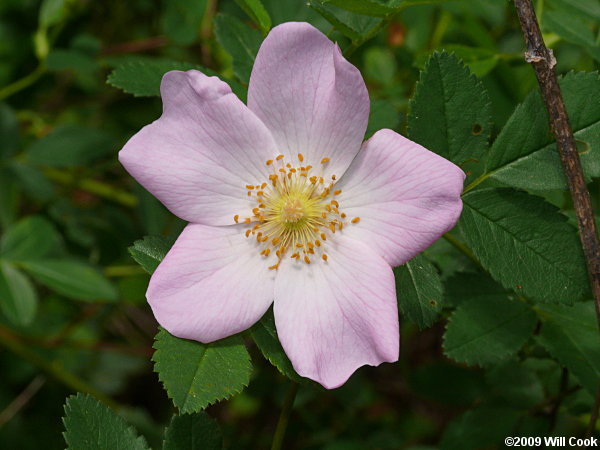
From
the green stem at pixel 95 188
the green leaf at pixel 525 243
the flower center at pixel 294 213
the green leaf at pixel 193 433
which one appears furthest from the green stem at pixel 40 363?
the green leaf at pixel 525 243

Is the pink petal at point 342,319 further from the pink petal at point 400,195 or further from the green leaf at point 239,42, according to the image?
the green leaf at point 239,42

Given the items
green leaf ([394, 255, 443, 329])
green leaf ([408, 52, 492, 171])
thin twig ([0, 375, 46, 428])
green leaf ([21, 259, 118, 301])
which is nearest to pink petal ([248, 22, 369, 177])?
green leaf ([408, 52, 492, 171])

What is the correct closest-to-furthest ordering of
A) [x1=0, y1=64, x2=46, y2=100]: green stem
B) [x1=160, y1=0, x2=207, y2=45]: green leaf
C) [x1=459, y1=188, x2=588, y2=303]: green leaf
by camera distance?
1. [x1=459, y1=188, x2=588, y2=303]: green leaf
2. [x1=160, y1=0, x2=207, y2=45]: green leaf
3. [x1=0, y1=64, x2=46, y2=100]: green stem

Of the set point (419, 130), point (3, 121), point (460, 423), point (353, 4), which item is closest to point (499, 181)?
point (419, 130)

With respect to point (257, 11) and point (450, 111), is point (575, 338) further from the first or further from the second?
point (257, 11)

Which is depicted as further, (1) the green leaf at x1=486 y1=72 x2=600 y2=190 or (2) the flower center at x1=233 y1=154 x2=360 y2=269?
(2) the flower center at x1=233 y1=154 x2=360 y2=269

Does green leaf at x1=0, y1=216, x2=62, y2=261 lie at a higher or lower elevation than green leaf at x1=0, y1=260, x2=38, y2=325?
higher

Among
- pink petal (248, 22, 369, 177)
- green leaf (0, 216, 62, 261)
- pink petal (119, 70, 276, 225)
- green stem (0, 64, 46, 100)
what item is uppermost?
pink petal (248, 22, 369, 177)

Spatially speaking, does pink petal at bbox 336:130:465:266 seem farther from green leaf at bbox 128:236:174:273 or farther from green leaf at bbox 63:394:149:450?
green leaf at bbox 63:394:149:450
